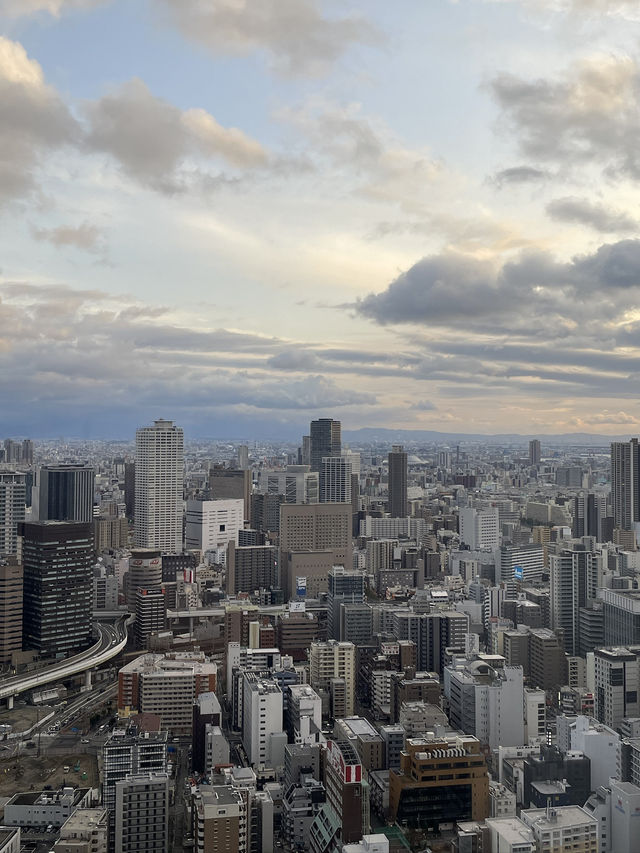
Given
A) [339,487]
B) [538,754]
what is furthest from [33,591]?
[339,487]

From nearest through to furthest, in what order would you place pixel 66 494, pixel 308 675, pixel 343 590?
pixel 308 675
pixel 343 590
pixel 66 494

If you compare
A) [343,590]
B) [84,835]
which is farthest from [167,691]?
[343,590]

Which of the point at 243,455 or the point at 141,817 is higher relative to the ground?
the point at 243,455

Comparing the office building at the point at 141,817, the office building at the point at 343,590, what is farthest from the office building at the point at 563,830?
the office building at the point at 343,590

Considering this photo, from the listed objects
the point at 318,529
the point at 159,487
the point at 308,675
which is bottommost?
the point at 308,675

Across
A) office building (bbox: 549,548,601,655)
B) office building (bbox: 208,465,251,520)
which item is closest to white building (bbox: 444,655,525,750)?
office building (bbox: 549,548,601,655)

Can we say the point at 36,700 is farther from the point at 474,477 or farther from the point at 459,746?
the point at 474,477

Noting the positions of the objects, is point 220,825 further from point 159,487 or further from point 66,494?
point 66,494
